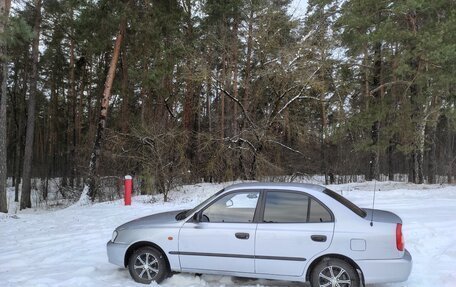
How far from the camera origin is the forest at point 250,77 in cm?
1727

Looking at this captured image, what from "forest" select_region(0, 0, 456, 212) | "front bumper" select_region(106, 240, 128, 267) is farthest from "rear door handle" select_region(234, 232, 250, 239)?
"forest" select_region(0, 0, 456, 212)

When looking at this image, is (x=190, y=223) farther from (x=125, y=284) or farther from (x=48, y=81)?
(x=48, y=81)

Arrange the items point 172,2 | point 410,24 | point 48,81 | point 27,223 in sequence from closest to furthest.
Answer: point 27,223 → point 410,24 → point 172,2 → point 48,81

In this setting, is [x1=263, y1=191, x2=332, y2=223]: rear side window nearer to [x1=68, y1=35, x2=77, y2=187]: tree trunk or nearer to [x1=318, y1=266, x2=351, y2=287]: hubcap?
[x1=318, y1=266, x2=351, y2=287]: hubcap

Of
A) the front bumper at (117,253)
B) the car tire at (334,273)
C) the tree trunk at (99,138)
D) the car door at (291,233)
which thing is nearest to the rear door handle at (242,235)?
the car door at (291,233)

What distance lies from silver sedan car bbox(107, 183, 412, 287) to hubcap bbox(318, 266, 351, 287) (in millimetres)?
12

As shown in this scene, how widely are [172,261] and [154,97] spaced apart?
77.6 feet

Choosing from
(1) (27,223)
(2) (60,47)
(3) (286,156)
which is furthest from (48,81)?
(1) (27,223)

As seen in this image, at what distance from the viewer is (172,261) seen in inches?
241

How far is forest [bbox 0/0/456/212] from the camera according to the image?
1727 centimetres

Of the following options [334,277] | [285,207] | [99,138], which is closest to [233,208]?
[285,207]

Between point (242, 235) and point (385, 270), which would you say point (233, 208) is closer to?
point (242, 235)

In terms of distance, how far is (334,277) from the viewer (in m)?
5.50

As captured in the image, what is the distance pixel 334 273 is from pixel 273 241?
86cm
